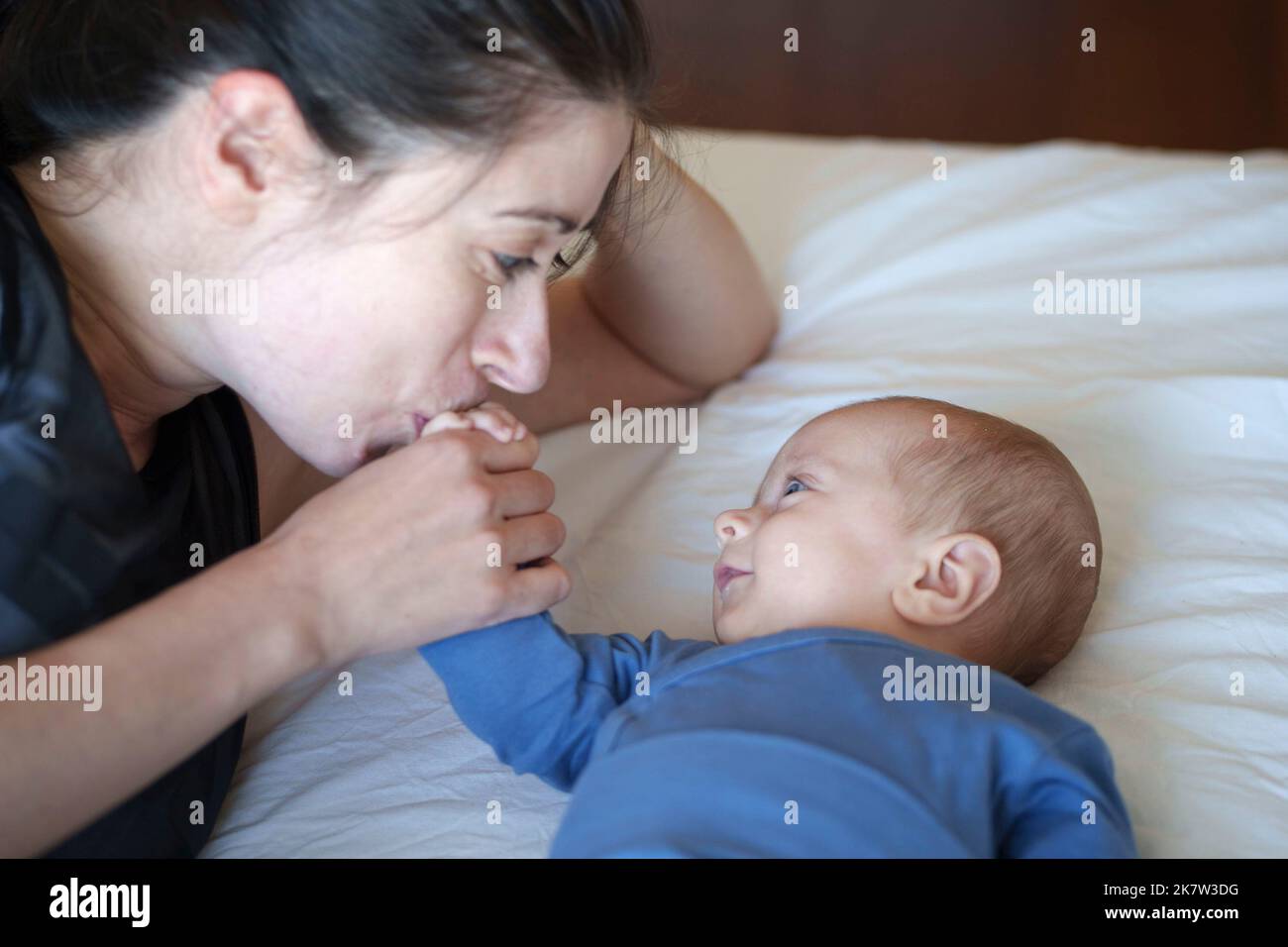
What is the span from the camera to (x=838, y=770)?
84 centimetres

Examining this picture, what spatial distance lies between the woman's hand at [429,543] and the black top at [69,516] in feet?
0.46

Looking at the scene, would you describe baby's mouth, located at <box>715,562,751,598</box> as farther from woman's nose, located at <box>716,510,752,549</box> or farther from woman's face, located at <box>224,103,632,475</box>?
woman's face, located at <box>224,103,632,475</box>

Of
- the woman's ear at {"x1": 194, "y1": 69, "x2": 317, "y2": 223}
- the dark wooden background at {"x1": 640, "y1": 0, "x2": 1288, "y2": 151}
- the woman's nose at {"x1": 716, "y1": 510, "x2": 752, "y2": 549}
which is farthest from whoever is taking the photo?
the dark wooden background at {"x1": 640, "y1": 0, "x2": 1288, "y2": 151}

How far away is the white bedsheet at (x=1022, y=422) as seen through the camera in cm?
103

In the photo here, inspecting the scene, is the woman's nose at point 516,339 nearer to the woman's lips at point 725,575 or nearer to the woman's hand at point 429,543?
the woman's hand at point 429,543

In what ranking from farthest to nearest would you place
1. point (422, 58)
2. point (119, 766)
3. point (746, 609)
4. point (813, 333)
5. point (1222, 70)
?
1. point (1222, 70)
2. point (813, 333)
3. point (746, 609)
4. point (422, 58)
5. point (119, 766)

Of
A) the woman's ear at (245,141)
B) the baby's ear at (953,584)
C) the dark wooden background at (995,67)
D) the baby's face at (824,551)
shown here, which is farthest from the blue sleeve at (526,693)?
the dark wooden background at (995,67)

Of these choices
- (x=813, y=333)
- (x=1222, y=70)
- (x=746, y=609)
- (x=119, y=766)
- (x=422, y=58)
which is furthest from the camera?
(x=1222, y=70)

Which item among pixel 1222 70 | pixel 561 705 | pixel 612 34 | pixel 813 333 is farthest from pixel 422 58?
pixel 1222 70

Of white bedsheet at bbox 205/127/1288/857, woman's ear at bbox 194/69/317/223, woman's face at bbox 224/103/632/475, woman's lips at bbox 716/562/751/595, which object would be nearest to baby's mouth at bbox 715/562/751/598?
woman's lips at bbox 716/562/751/595

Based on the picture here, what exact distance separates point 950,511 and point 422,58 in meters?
0.54

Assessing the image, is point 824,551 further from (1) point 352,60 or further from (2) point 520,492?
(1) point 352,60

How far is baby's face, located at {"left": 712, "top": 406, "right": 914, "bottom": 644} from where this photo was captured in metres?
1.04
